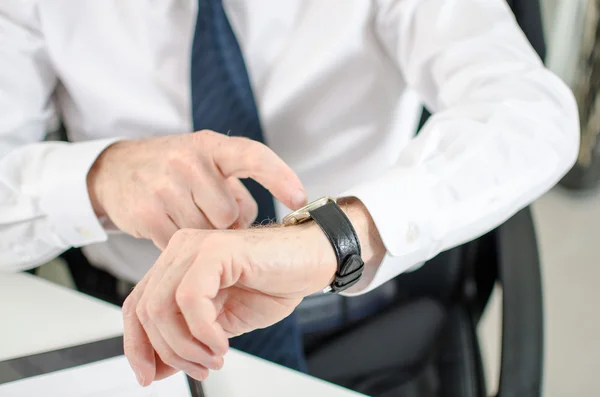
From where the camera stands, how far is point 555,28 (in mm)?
1528

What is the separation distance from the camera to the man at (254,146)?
A: 1.39 feet

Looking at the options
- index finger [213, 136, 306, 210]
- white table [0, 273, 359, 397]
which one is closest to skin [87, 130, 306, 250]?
index finger [213, 136, 306, 210]

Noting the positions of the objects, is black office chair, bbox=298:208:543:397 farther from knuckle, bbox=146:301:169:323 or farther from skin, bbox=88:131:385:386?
knuckle, bbox=146:301:169:323

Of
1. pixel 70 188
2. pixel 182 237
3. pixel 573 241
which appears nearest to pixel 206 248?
pixel 182 237

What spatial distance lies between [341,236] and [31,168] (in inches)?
16.4

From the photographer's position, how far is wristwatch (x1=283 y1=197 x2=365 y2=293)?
44 cm

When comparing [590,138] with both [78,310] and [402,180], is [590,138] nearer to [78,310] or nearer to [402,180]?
[402,180]

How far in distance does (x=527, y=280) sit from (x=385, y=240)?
0.25m

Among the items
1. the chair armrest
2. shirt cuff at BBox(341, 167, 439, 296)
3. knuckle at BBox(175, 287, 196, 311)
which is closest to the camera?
knuckle at BBox(175, 287, 196, 311)

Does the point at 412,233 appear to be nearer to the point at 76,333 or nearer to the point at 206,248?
the point at 206,248

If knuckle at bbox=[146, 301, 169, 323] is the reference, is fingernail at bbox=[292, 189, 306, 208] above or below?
above

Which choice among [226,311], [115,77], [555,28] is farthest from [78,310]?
[555,28]

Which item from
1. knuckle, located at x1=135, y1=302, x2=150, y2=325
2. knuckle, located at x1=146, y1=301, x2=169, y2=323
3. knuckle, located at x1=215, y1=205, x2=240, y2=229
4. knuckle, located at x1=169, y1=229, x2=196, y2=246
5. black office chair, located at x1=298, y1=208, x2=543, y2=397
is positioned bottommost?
black office chair, located at x1=298, y1=208, x2=543, y2=397

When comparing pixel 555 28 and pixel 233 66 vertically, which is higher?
pixel 233 66
